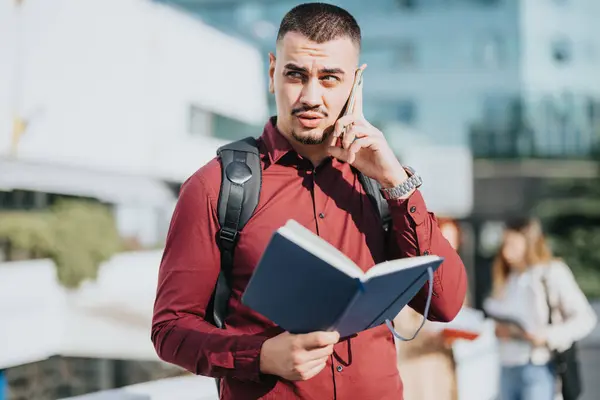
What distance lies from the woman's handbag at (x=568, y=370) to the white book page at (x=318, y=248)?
3.56 m

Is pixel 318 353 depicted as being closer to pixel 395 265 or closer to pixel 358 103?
pixel 395 265

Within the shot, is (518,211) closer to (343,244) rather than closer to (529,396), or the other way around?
(529,396)

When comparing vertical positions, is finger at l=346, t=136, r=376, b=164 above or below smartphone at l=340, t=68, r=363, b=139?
below

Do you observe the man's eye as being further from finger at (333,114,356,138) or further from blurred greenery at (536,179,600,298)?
blurred greenery at (536,179,600,298)

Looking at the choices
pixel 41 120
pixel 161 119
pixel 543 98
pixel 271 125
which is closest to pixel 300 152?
pixel 271 125

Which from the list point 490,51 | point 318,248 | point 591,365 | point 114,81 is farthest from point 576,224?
point 318,248

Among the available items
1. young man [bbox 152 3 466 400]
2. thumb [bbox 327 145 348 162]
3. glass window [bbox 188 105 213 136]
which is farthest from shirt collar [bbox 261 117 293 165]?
glass window [bbox 188 105 213 136]

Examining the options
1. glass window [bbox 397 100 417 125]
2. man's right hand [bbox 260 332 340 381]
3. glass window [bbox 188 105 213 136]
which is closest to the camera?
man's right hand [bbox 260 332 340 381]

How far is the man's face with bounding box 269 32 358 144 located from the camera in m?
A: 1.85

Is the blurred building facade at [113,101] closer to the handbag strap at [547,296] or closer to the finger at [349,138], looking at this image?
the handbag strap at [547,296]

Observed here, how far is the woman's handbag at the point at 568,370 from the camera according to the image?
465cm

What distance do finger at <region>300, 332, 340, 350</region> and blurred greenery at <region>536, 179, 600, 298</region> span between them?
25621mm

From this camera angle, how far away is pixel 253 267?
1787 millimetres

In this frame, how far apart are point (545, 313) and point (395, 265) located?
3.49 meters
